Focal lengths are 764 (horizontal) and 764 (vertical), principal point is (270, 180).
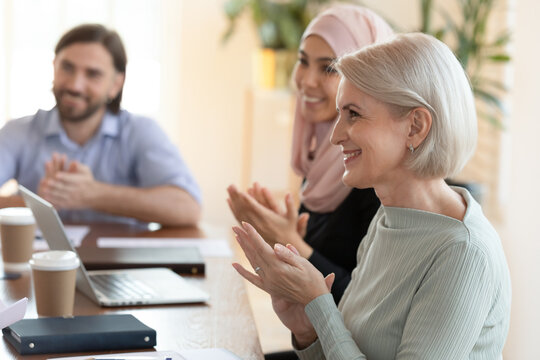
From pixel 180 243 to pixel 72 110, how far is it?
79cm

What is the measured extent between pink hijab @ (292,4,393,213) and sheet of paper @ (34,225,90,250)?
0.64 m

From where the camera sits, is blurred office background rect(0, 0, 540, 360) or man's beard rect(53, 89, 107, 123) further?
blurred office background rect(0, 0, 540, 360)

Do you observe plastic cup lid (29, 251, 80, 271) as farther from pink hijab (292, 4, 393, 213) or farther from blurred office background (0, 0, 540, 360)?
blurred office background (0, 0, 540, 360)

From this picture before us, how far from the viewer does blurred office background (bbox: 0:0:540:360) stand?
472 centimetres

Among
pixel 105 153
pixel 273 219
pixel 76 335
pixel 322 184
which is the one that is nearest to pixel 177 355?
pixel 76 335

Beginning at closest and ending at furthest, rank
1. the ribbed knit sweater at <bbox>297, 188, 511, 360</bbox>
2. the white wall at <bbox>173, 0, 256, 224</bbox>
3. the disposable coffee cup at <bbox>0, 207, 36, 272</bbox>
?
the ribbed knit sweater at <bbox>297, 188, 511, 360</bbox>, the disposable coffee cup at <bbox>0, 207, 36, 272</bbox>, the white wall at <bbox>173, 0, 256, 224</bbox>

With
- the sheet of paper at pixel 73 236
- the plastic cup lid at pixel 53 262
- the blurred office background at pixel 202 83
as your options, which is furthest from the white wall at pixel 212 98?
the plastic cup lid at pixel 53 262

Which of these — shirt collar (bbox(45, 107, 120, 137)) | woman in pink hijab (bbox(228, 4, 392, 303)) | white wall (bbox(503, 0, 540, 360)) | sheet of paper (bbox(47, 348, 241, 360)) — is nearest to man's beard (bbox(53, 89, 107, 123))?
shirt collar (bbox(45, 107, 120, 137))

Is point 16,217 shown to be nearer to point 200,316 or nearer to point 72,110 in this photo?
point 200,316

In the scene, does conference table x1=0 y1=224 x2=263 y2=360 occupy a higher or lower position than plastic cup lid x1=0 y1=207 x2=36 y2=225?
lower

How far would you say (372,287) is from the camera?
1.33 meters

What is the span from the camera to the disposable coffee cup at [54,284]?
1.41 m

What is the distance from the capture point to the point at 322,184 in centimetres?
205

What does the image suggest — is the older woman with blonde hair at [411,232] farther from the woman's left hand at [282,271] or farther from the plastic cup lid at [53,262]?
the plastic cup lid at [53,262]
